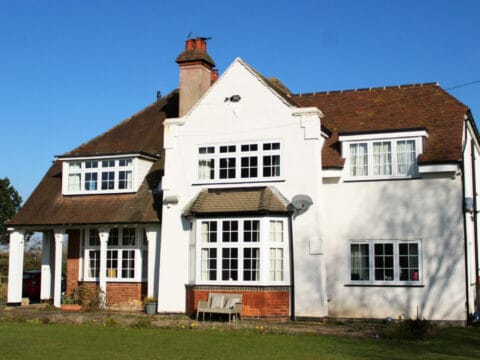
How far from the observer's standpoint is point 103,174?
92.6 feet

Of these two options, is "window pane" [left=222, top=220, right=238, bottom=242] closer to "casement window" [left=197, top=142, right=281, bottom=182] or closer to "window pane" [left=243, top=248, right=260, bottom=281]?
"window pane" [left=243, top=248, right=260, bottom=281]

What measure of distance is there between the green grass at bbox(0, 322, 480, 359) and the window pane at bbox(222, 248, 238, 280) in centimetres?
380

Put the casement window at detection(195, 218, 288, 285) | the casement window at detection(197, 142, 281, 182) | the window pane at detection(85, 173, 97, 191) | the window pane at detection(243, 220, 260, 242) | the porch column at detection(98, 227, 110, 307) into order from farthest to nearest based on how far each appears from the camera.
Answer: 1. the window pane at detection(85, 173, 97, 191)
2. the porch column at detection(98, 227, 110, 307)
3. the casement window at detection(197, 142, 281, 182)
4. the window pane at detection(243, 220, 260, 242)
5. the casement window at detection(195, 218, 288, 285)

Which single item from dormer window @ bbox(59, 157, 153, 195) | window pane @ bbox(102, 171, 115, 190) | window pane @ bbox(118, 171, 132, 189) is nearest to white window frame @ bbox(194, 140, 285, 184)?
dormer window @ bbox(59, 157, 153, 195)

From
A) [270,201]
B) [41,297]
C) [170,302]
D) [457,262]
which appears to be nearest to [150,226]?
[170,302]

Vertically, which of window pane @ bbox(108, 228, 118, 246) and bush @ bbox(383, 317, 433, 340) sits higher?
window pane @ bbox(108, 228, 118, 246)

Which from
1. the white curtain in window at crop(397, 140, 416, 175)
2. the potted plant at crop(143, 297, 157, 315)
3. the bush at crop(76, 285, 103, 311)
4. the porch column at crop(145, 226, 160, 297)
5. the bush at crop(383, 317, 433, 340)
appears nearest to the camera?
the bush at crop(383, 317, 433, 340)

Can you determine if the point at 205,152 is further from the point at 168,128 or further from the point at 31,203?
the point at 31,203

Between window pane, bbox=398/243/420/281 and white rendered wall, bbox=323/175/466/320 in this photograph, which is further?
window pane, bbox=398/243/420/281

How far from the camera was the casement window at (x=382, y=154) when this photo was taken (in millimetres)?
23109

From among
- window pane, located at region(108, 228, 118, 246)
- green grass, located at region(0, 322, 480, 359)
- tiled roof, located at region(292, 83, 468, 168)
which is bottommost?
green grass, located at region(0, 322, 480, 359)

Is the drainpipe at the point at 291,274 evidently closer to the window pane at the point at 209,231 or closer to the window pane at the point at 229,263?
the window pane at the point at 229,263

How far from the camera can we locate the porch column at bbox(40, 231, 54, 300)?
98.1ft

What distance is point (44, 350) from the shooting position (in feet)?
50.3
